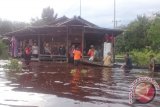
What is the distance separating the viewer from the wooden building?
109 feet

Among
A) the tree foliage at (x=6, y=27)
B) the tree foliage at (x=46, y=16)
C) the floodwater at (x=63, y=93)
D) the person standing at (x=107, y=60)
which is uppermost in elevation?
the tree foliage at (x=46, y=16)

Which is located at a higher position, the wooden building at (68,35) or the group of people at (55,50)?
the wooden building at (68,35)

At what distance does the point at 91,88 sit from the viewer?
15625mm

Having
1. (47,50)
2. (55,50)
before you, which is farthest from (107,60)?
(55,50)

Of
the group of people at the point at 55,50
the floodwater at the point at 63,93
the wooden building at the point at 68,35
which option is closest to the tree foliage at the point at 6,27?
the wooden building at the point at 68,35

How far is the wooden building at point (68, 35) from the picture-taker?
33344 millimetres

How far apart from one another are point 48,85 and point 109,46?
16.0m

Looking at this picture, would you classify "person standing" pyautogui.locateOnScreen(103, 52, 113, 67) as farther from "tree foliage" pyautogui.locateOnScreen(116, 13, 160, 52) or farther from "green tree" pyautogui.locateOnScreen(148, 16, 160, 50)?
"tree foliage" pyautogui.locateOnScreen(116, 13, 160, 52)

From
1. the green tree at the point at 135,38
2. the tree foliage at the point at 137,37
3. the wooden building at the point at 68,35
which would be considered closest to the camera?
the wooden building at the point at 68,35

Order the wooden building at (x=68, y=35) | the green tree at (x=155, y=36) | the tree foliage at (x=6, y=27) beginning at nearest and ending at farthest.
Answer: the wooden building at (x=68, y=35) → the green tree at (x=155, y=36) → the tree foliage at (x=6, y=27)

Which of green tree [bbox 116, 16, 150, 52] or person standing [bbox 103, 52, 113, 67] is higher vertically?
green tree [bbox 116, 16, 150, 52]

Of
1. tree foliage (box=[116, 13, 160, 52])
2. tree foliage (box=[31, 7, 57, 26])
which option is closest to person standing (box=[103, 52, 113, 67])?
tree foliage (box=[116, 13, 160, 52])

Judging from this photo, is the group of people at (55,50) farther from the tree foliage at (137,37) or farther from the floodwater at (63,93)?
the tree foliage at (137,37)

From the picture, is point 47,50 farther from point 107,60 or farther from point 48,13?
point 48,13
